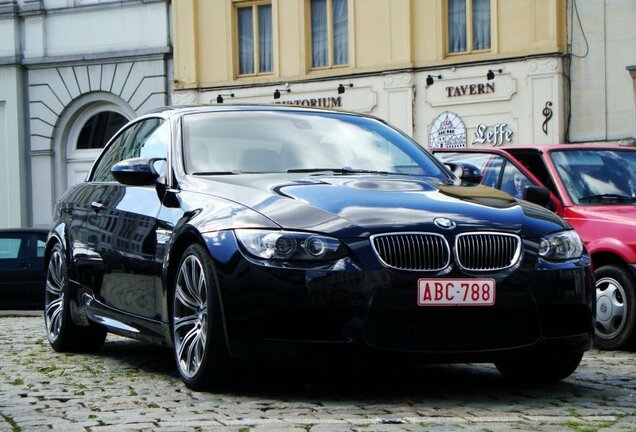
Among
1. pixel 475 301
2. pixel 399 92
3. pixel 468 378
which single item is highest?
pixel 399 92

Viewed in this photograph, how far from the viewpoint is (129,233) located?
7.70 m

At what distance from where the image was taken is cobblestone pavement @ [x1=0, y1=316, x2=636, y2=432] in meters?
5.54

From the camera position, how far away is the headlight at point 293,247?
6.12 m

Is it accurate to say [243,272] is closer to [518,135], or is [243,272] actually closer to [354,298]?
[354,298]

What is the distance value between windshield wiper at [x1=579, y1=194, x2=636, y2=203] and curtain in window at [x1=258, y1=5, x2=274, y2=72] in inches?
862

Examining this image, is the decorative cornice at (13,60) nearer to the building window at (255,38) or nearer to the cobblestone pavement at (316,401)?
the building window at (255,38)

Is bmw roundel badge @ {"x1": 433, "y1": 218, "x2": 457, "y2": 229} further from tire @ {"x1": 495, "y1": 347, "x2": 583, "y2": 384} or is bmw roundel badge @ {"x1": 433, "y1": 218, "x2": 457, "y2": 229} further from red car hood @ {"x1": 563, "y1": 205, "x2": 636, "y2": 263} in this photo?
red car hood @ {"x1": 563, "y1": 205, "x2": 636, "y2": 263}

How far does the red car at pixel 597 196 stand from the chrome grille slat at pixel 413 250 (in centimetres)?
333

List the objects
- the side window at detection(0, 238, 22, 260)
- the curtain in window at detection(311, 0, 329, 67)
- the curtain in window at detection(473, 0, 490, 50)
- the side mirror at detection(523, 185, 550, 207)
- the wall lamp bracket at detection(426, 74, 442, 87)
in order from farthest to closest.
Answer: the curtain in window at detection(311, 0, 329, 67) < the wall lamp bracket at detection(426, 74, 442, 87) < the curtain in window at detection(473, 0, 490, 50) < the side window at detection(0, 238, 22, 260) < the side mirror at detection(523, 185, 550, 207)

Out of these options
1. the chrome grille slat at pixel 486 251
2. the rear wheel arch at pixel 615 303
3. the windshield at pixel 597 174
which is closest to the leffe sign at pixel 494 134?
the windshield at pixel 597 174

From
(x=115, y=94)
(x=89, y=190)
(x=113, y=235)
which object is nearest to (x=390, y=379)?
(x=113, y=235)

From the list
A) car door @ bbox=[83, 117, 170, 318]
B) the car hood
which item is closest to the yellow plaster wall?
car door @ bbox=[83, 117, 170, 318]

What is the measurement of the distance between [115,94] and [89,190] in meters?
25.3

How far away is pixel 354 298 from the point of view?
6078mm
